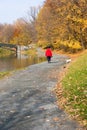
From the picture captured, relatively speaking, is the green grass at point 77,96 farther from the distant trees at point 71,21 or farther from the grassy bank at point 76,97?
the distant trees at point 71,21

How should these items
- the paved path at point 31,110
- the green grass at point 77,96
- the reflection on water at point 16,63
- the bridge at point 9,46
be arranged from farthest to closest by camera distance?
1. the bridge at point 9,46
2. the reflection on water at point 16,63
3. the green grass at point 77,96
4. the paved path at point 31,110

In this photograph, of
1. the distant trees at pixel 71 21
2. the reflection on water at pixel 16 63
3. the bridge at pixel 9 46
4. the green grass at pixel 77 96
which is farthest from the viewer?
the bridge at pixel 9 46

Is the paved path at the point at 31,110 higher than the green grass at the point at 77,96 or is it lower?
lower

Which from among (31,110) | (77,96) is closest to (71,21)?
(77,96)

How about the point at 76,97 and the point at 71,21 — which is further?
the point at 71,21

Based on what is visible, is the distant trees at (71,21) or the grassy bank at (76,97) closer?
the grassy bank at (76,97)

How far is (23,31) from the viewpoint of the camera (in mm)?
114750

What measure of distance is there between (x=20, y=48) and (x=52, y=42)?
112ft

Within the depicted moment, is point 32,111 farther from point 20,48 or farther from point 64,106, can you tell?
point 20,48

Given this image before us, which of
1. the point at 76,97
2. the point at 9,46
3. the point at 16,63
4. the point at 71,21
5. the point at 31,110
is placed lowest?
the point at 16,63

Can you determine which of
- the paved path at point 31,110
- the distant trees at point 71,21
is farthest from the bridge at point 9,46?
the paved path at point 31,110

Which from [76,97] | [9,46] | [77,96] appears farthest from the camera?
[9,46]

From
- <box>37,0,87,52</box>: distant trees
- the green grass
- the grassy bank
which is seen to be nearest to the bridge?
<box>37,0,87,52</box>: distant trees

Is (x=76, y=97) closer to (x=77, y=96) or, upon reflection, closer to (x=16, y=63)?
(x=77, y=96)
